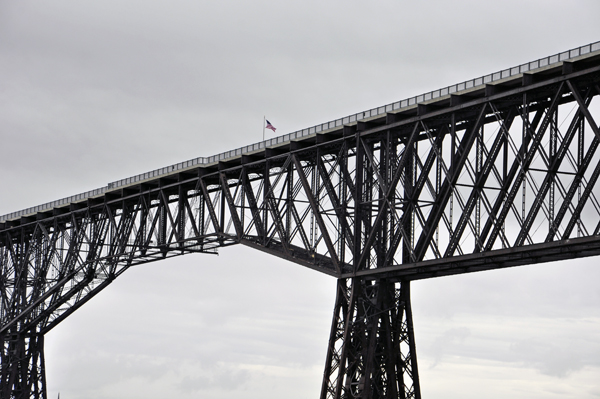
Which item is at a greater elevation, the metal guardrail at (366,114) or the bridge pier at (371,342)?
the metal guardrail at (366,114)

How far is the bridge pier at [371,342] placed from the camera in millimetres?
60406

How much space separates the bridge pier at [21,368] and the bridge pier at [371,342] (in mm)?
47750

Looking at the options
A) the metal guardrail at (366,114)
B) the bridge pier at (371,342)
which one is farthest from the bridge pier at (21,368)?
the bridge pier at (371,342)

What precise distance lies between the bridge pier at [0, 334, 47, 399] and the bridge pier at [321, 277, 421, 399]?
47750mm

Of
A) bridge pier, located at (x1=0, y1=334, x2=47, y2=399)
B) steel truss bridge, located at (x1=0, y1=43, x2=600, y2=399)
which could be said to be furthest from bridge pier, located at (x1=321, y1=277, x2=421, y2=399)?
bridge pier, located at (x1=0, y1=334, x2=47, y2=399)

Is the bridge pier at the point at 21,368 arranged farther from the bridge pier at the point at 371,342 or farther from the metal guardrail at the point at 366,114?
the bridge pier at the point at 371,342

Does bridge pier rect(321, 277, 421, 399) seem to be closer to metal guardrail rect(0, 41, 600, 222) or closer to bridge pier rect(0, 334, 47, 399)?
metal guardrail rect(0, 41, 600, 222)

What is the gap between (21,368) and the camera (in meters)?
100

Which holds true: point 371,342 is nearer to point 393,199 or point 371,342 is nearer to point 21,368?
point 393,199

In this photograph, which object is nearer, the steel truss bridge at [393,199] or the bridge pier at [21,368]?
the steel truss bridge at [393,199]

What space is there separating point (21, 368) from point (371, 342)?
168 ft

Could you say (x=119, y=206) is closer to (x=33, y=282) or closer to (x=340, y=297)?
(x=33, y=282)

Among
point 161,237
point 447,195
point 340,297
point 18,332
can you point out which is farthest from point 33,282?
point 447,195

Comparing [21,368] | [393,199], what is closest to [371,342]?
[393,199]
